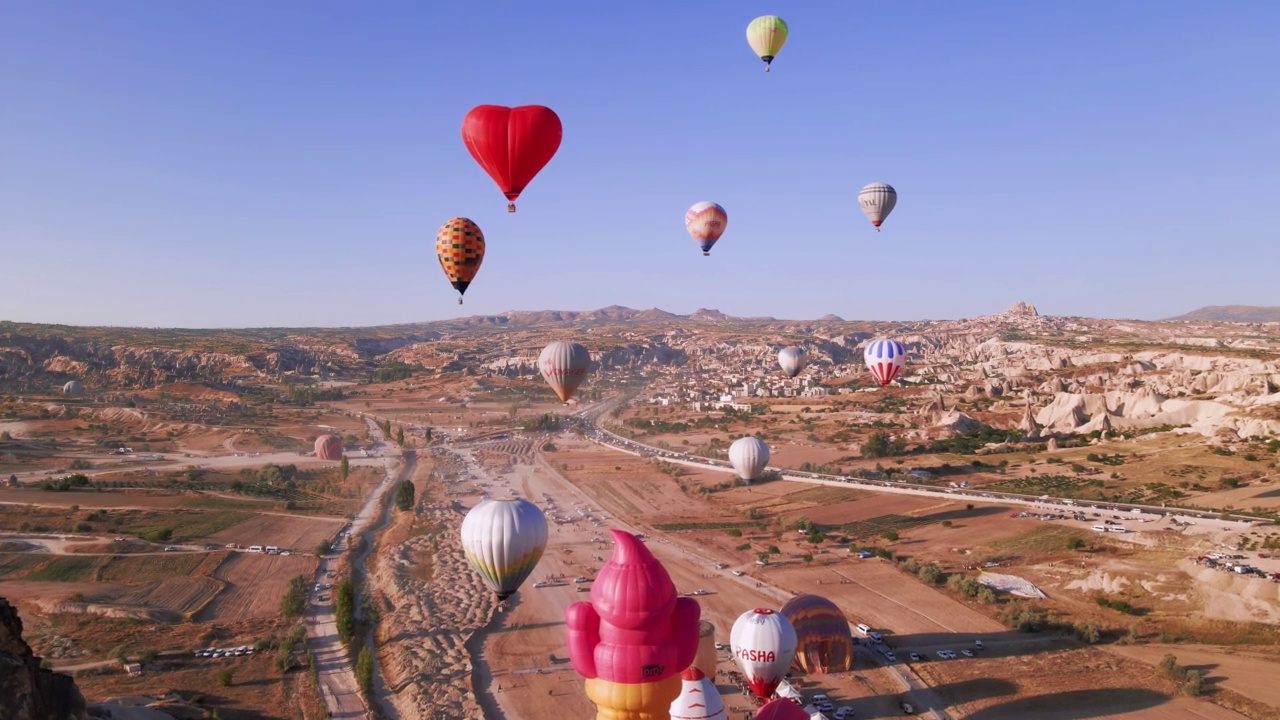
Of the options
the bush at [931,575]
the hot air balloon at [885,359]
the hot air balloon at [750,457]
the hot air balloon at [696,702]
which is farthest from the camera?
the hot air balloon at [885,359]

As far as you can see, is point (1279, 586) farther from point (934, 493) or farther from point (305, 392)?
point (305, 392)

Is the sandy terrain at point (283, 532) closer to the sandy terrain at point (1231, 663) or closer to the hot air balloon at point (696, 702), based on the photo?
the hot air balloon at point (696, 702)

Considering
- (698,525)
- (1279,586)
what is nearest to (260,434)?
(698,525)

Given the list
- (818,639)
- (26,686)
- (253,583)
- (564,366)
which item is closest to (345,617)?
(253,583)

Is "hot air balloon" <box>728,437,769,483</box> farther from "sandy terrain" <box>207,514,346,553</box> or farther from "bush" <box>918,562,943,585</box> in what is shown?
"sandy terrain" <box>207,514,346,553</box>

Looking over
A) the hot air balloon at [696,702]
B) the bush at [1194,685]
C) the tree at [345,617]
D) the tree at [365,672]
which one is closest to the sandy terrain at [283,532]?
the tree at [345,617]

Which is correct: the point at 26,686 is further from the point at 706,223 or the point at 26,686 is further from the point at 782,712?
the point at 706,223

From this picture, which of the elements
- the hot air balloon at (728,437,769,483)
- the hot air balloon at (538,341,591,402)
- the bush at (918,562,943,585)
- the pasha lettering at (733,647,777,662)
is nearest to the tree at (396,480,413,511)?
the hot air balloon at (538,341,591,402)

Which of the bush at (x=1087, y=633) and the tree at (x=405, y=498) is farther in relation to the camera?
the tree at (x=405, y=498)
